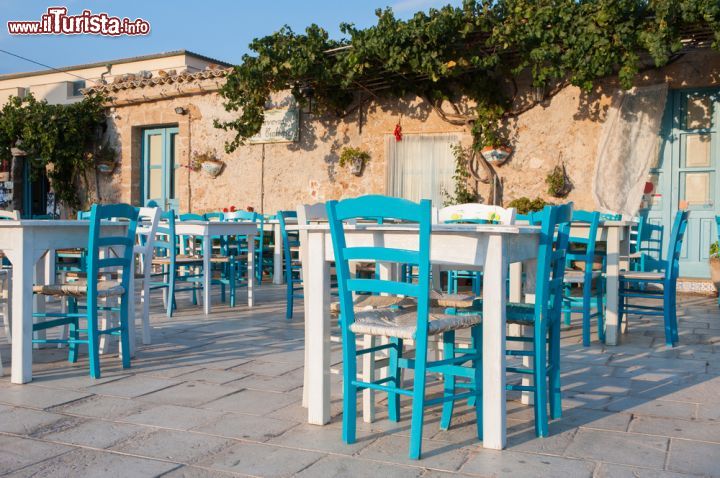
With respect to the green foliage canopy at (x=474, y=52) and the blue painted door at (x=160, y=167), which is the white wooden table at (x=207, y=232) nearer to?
the green foliage canopy at (x=474, y=52)

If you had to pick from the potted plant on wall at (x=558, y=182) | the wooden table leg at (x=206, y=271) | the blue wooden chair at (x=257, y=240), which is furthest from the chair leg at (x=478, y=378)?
the potted plant on wall at (x=558, y=182)

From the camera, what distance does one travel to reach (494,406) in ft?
8.95

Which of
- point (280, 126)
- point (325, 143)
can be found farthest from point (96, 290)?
point (280, 126)

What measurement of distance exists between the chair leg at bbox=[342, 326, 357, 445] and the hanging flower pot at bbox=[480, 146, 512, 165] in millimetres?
6670

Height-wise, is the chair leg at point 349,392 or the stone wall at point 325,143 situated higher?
the stone wall at point 325,143

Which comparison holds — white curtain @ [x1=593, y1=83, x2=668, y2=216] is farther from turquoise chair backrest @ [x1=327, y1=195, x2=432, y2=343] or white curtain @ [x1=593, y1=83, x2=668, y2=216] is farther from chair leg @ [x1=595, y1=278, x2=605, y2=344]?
turquoise chair backrest @ [x1=327, y1=195, x2=432, y2=343]

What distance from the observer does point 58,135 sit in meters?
12.1

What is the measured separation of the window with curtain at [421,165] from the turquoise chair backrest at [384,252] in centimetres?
693

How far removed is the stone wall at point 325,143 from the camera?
8781 mm

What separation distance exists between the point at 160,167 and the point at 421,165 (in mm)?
4567

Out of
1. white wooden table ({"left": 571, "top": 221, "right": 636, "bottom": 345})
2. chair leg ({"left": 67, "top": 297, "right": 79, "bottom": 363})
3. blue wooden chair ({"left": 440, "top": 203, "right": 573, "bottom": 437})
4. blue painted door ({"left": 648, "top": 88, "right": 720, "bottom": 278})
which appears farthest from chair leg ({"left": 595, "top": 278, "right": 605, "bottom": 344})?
blue painted door ({"left": 648, "top": 88, "right": 720, "bottom": 278})

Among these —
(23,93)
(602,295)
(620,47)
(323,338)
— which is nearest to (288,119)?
(620,47)

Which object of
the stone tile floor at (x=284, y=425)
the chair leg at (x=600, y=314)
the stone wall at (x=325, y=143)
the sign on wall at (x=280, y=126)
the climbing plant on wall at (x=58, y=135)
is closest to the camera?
the stone tile floor at (x=284, y=425)

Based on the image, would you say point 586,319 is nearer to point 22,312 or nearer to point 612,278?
Result: point 612,278
